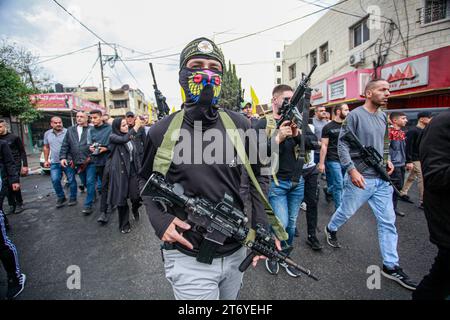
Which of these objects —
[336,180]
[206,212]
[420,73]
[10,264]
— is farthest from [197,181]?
[420,73]

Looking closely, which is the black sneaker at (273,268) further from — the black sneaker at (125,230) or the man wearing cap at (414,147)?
the man wearing cap at (414,147)

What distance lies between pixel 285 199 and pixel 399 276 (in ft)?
4.70

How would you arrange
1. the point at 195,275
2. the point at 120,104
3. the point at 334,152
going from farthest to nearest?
the point at 120,104
the point at 334,152
the point at 195,275

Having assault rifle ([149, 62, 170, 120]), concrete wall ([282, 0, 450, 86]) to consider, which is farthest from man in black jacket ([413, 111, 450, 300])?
concrete wall ([282, 0, 450, 86])

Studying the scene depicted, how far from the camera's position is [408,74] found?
816 centimetres

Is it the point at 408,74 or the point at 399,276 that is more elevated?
the point at 408,74

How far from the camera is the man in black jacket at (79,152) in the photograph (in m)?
4.85

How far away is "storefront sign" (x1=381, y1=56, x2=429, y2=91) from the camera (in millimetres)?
7659

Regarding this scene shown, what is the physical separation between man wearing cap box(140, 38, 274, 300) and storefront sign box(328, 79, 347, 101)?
1148 centimetres

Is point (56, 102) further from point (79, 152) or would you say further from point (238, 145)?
point (238, 145)

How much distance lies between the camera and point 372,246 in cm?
320

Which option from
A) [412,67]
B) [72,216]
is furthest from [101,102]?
[412,67]
